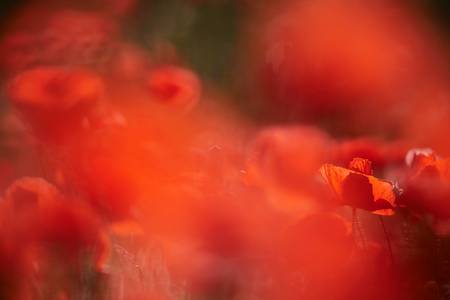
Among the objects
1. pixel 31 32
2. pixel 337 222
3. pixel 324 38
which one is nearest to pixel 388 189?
pixel 337 222

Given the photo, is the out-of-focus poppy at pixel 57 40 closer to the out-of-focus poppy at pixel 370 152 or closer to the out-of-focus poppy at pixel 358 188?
the out-of-focus poppy at pixel 370 152

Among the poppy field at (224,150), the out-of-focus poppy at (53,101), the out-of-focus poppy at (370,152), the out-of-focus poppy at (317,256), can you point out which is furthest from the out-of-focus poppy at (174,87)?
the out-of-focus poppy at (317,256)

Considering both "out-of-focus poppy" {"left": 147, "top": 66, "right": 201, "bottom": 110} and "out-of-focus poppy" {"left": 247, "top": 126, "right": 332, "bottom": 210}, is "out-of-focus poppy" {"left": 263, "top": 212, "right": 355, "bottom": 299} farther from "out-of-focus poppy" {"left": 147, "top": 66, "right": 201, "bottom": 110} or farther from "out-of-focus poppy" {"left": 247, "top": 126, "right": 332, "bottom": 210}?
"out-of-focus poppy" {"left": 147, "top": 66, "right": 201, "bottom": 110}

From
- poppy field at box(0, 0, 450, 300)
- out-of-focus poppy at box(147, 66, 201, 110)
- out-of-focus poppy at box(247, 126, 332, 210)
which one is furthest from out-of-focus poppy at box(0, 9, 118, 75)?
out-of-focus poppy at box(247, 126, 332, 210)

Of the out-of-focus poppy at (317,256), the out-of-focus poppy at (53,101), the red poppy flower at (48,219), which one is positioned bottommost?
the red poppy flower at (48,219)

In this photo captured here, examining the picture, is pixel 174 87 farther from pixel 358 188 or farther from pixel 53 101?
pixel 358 188

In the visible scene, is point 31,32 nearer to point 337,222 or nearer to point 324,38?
point 324,38

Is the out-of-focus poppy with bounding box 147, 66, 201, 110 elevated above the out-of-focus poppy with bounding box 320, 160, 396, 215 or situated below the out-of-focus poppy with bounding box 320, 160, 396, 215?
above
